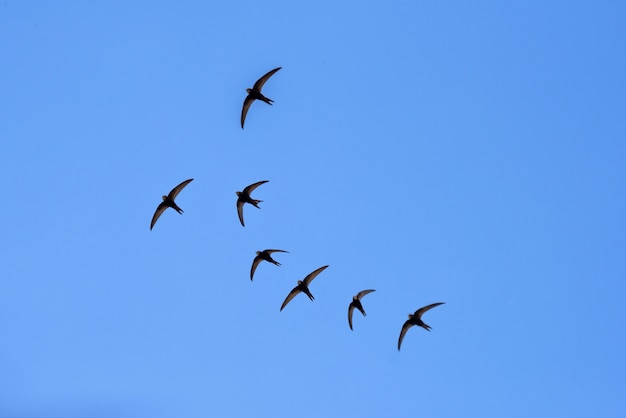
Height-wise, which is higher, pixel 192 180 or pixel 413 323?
pixel 192 180

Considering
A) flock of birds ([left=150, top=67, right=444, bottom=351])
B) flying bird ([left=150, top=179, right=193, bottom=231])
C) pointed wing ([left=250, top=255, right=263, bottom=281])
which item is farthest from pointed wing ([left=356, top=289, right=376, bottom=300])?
flying bird ([left=150, top=179, right=193, bottom=231])

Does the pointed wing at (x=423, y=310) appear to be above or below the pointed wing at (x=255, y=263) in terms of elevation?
below

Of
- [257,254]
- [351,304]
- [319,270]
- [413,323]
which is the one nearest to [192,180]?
[257,254]

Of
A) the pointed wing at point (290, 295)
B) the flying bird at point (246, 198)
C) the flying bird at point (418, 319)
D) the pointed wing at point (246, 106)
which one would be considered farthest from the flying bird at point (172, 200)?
the flying bird at point (418, 319)

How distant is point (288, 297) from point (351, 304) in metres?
2.28

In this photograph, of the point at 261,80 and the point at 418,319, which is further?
the point at 418,319

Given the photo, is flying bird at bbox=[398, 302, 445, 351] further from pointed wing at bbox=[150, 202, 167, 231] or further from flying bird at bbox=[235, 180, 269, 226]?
pointed wing at bbox=[150, 202, 167, 231]

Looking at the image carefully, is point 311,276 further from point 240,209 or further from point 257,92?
point 257,92

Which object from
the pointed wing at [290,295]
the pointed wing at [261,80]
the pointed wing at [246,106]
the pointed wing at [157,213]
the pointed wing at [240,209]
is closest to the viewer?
the pointed wing at [261,80]

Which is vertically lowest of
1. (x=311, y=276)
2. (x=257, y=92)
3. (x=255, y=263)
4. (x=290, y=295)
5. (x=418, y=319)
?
(x=418, y=319)

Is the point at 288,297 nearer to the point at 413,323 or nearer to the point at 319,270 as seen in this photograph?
the point at 319,270

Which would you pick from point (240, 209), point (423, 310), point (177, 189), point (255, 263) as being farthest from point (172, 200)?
point (423, 310)

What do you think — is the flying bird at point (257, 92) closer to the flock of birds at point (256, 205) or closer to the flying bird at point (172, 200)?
the flock of birds at point (256, 205)

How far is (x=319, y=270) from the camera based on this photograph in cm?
2569
